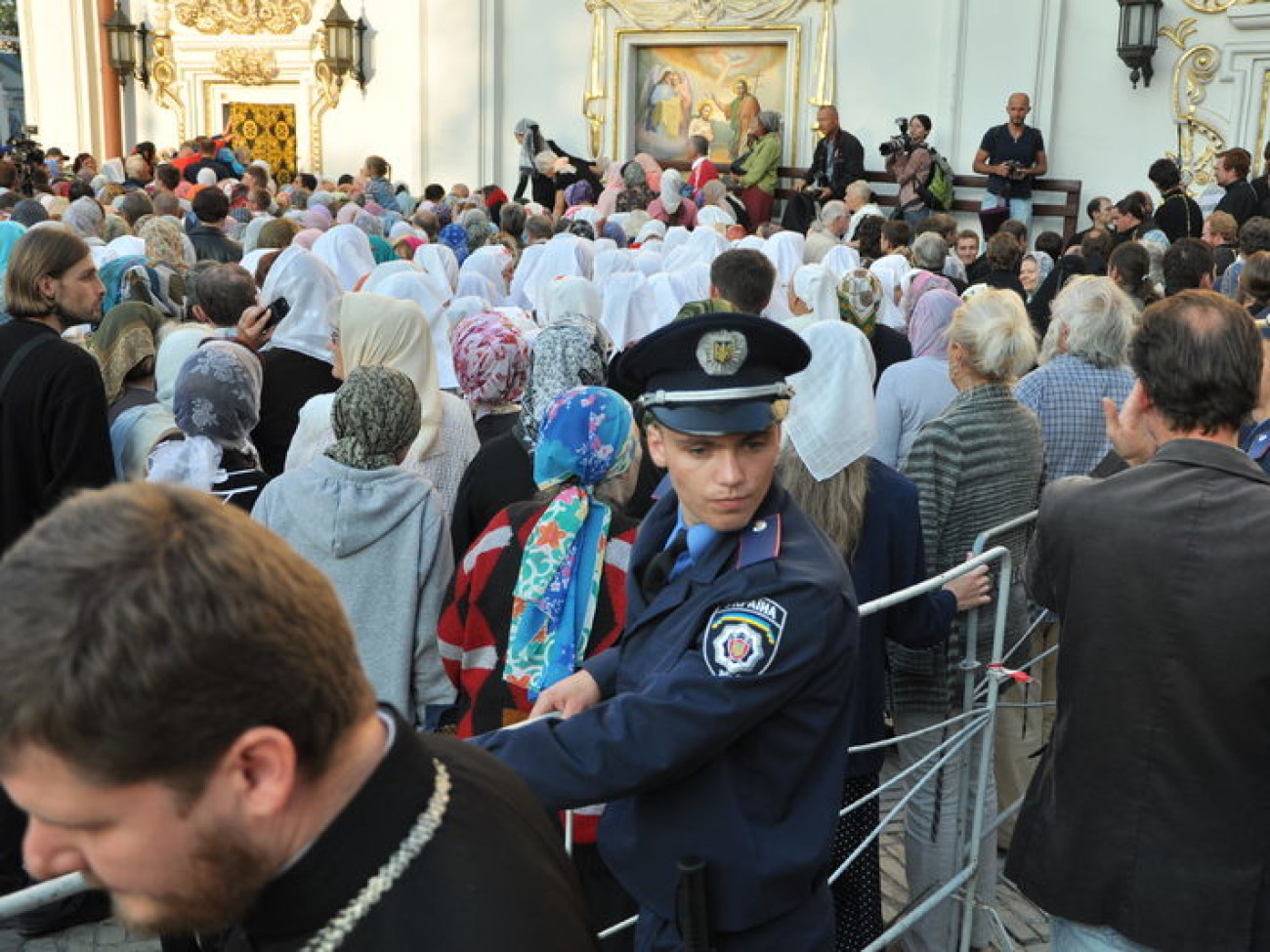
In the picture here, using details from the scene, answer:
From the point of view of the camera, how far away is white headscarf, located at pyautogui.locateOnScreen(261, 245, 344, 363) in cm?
578

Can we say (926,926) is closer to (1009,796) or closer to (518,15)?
(1009,796)

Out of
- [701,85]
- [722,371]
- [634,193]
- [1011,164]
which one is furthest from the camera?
[701,85]

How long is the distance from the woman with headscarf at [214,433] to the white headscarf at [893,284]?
15.8 ft

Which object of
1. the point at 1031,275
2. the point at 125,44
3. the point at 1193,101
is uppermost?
the point at 125,44

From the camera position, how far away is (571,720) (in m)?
2.07

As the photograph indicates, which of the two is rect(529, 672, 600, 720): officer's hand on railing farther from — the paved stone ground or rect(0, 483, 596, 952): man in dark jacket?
the paved stone ground

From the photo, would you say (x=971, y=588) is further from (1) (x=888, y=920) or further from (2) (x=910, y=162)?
(2) (x=910, y=162)

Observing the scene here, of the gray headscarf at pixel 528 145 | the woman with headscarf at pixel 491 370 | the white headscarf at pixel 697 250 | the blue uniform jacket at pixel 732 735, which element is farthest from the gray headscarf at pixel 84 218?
the gray headscarf at pixel 528 145

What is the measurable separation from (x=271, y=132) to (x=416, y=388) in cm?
2093

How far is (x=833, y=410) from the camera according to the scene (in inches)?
133

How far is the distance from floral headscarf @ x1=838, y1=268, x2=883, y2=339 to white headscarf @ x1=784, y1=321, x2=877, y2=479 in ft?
9.32

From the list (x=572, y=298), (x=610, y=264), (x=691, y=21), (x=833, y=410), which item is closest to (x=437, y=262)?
(x=610, y=264)

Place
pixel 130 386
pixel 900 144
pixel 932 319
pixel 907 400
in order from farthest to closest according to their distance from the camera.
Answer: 1. pixel 900 144
2. pixel 932 319
3. pixel 907 400
4. pixel 130 386

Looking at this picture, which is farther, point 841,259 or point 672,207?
point 672,207
